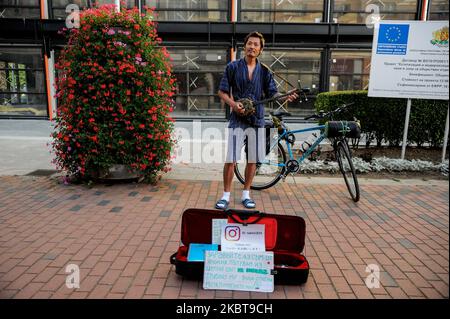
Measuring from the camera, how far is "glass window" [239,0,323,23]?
13.2m

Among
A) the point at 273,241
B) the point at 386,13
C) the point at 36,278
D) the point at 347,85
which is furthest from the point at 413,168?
the point at 386,13

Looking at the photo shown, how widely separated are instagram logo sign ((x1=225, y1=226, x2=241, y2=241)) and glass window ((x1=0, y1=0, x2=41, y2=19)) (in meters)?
14.0

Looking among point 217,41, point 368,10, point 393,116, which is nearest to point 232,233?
point 393,116

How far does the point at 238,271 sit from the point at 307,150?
302cm

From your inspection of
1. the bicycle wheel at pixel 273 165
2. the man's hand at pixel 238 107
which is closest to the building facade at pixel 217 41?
the bicycle wheel at pixel 273 165

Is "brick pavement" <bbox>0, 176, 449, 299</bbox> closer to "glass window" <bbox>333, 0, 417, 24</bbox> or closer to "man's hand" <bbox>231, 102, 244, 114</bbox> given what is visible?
"man's hand" <bbox>231, 102, 244, 114</bbox>

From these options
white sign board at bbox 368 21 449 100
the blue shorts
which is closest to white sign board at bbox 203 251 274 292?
the blue shorts

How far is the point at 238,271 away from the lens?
2553 millimetres

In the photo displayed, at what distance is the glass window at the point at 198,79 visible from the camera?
43.5 feet

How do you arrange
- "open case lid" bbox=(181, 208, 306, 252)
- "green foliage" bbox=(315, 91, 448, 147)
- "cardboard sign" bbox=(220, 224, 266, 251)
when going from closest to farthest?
"cardboard sign" bbox=(220, 224, 266, 251), "open case lid" bbox=(181, 208, 306, 252), "green foliage" bbox=(315, 91, 448, 147)

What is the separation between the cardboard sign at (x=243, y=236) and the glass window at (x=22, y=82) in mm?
13251

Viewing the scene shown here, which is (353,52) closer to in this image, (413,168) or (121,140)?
(413,168)

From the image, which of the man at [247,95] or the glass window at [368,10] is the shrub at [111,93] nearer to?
the man at [247,95]
